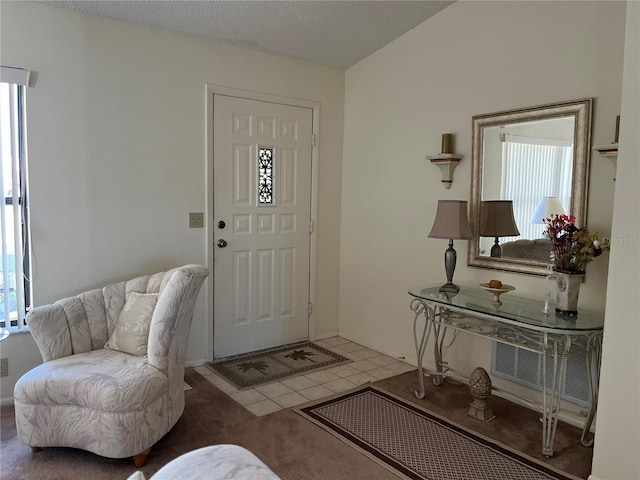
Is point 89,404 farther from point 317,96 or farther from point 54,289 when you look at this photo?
point 317,96

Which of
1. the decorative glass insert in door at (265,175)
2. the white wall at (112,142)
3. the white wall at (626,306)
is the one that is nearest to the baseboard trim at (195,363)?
the white wall at (112,142)

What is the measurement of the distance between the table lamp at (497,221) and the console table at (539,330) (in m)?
0.38

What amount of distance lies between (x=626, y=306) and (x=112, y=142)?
3.12m

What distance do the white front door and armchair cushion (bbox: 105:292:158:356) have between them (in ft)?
3.37

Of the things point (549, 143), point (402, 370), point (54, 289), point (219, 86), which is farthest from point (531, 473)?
point (219, 86)

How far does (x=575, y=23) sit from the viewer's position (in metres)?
2.64

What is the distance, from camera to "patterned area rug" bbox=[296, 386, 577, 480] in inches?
88.4

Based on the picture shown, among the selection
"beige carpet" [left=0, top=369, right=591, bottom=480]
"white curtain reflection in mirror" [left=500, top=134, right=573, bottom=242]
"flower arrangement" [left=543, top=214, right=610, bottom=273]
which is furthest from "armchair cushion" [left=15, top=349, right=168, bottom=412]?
"white curtain reflection in mirror" [left=500, top=134, right=573, bottom=242]

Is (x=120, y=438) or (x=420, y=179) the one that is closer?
(x=120, y=438)

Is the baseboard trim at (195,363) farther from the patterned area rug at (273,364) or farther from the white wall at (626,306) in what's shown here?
the white wall at (626,306)

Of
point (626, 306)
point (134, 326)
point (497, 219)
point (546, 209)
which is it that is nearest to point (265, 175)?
point (134, 326)

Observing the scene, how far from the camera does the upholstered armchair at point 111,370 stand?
2.17 meters

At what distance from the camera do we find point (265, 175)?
12.7 feet

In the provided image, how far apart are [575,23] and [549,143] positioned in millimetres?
676
